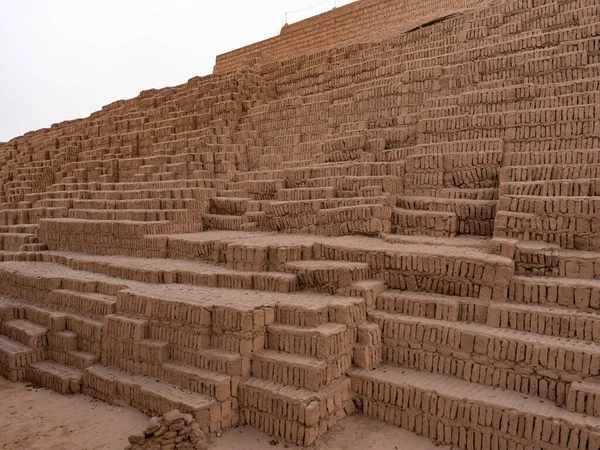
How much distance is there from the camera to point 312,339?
168 inches

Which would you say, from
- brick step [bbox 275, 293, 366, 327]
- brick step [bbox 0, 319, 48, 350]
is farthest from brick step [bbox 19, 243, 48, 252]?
brick step [bbox 275, 293, 366, 327]

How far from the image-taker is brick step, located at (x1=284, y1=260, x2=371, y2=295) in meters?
4.99

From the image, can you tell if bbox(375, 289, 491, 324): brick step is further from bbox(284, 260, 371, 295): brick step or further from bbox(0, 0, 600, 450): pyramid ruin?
bbox(284, 260, 371, 295): brick step

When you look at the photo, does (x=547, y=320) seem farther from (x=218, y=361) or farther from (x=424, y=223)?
(x=218, y=361)

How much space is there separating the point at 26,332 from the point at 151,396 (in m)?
2.56

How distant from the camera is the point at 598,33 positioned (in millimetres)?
7312

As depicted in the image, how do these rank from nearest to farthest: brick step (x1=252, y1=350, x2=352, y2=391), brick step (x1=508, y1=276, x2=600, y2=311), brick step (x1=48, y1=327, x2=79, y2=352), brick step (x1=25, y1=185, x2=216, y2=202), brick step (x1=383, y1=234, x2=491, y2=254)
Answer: brick step (x1=252, y1=350, x2=352, y2=391), brick step (x1=508, y1=276, x2=600, y2=311), brick step (x1=383, y1=234, x2=491, y2=254), brick step (x1=48, y1=327, x2=79, y2=352), brick step (x1=25, y1=185, x2=216, y2=202)

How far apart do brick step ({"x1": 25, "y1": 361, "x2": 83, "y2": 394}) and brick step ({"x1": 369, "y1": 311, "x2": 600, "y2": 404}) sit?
3.47m

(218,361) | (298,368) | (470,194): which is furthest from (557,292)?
(218,361)

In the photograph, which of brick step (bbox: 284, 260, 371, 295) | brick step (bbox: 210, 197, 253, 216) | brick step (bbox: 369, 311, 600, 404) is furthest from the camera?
brick step (bbox: 210, 197, 253, 216)

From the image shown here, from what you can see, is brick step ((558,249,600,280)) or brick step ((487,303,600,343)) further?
brick step ((558,249,600,280))

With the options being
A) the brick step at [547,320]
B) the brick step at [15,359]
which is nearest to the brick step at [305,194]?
the brick step at [547,320]

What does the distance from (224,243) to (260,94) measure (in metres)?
6.39

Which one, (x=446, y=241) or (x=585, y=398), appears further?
(x=446, y=241)
